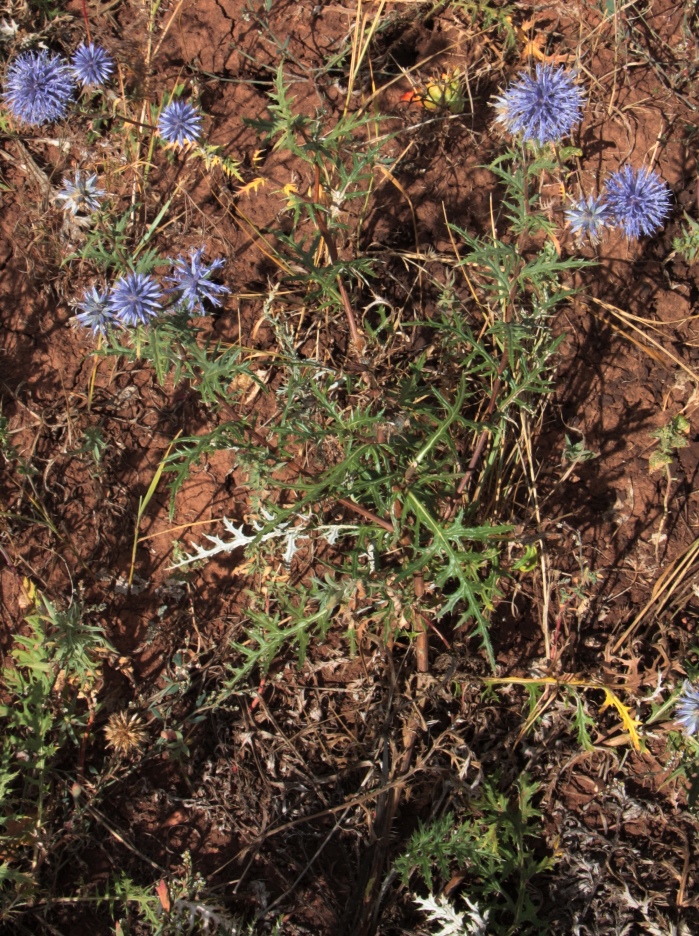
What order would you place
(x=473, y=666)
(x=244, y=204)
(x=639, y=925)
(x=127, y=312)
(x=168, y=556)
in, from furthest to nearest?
1. (x=244, y=204)
2. (x=168, y=556)
3. (x=473, y=666)
4. (x=639, y=925)
5. (x=127, y=312)

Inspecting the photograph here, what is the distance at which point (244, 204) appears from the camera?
12.9 feet

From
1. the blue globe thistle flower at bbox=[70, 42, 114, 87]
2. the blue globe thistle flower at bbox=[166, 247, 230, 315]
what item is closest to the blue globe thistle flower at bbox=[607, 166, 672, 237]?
the blue globe thistle flower at bbox=[166, 247, 230, 315]

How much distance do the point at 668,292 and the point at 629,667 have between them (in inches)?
70.8

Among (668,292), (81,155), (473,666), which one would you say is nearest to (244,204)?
(81,155)

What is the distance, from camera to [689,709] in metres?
2.92

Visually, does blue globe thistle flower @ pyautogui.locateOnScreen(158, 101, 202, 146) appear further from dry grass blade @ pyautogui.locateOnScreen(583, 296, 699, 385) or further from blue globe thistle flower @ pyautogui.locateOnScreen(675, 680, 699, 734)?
blue globe thistle flower @ pyautogui.locateOnScreen(675, 680, 699, 734)

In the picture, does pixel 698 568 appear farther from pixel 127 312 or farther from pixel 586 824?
pixel 127 312

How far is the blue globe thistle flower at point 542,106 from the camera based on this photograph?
260 centimetres

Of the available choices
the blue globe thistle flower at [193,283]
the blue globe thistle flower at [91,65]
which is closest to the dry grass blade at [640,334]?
the blue globe thistle flower at [193,283]

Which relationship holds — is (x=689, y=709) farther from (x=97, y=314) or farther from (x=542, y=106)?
(x=97, y=314)

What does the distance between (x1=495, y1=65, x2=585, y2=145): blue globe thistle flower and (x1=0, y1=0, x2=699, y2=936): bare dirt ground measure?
0.88m

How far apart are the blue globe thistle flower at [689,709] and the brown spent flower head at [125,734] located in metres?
2.25

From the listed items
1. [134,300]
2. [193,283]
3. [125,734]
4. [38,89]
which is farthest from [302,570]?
[38,89]

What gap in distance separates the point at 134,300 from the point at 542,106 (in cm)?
151
